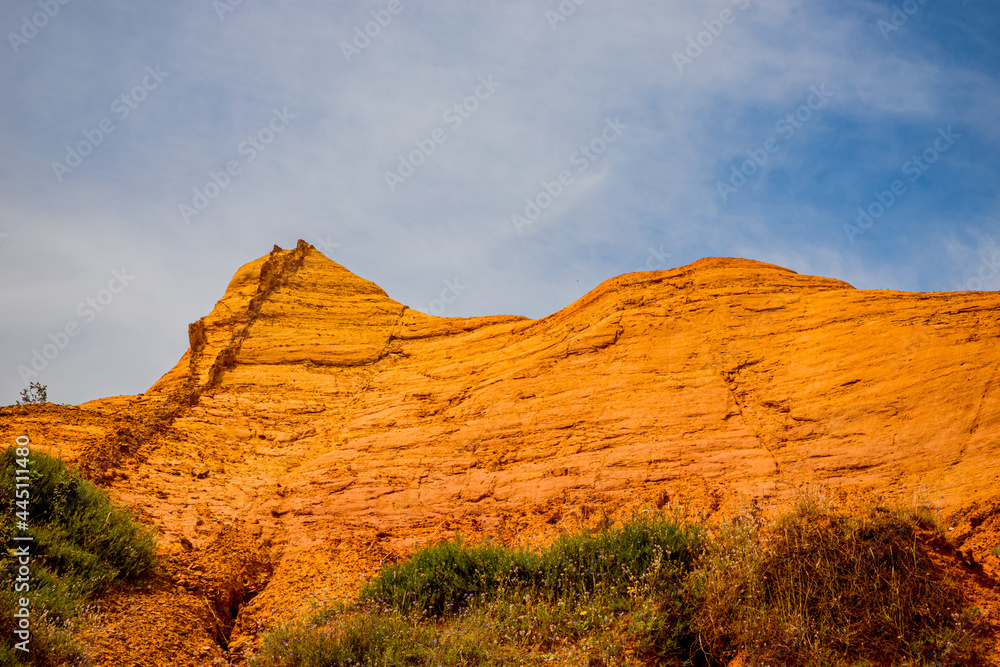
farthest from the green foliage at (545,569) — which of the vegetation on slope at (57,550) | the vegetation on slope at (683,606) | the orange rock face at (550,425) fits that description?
the vegetation on slope at (57,550)

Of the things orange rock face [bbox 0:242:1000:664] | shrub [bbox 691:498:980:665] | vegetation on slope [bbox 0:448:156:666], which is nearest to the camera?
shrub [bbox 691:498:980:665]

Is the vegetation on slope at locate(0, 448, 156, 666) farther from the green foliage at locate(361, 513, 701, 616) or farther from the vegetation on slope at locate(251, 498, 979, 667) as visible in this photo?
the green foliage at locate(361, 513, 701, 616)

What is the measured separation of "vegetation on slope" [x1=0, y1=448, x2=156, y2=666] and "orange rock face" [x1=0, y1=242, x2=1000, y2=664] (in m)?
0.76

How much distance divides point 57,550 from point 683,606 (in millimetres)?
7068

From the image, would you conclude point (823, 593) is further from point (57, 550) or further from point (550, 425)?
point (57, 550)

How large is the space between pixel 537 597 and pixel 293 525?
4308mm

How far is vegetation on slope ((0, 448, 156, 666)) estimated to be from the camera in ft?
22.5

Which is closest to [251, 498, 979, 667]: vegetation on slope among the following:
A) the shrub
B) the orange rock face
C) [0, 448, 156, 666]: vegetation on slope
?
the shrub

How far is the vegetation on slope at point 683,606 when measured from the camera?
6.71m

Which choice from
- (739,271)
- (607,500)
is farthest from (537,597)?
(739,271)

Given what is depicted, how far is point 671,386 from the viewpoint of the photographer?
456 inches

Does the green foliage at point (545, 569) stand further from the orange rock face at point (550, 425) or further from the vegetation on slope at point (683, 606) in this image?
the orange rock face at point (550, 425)

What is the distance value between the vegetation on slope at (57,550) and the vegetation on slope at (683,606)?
204cm

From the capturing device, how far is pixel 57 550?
820 centimetres
